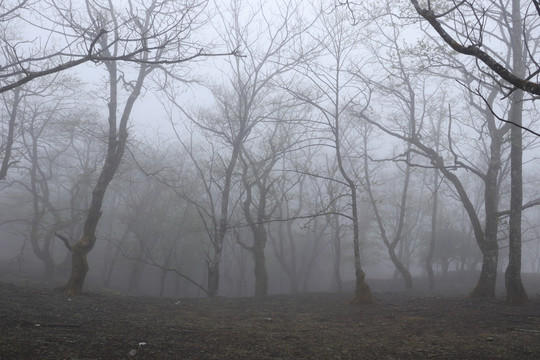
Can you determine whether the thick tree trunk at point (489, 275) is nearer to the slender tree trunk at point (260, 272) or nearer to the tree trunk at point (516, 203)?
the tree trunk at point (516, 203)

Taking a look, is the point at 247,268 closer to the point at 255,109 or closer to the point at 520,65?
the point at 255,109

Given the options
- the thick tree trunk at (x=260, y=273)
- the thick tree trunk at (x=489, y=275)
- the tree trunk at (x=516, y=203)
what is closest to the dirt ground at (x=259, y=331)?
the tree trunk at (x=516, y=203)

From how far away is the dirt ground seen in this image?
4215mm

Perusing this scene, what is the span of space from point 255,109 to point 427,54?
6231mm

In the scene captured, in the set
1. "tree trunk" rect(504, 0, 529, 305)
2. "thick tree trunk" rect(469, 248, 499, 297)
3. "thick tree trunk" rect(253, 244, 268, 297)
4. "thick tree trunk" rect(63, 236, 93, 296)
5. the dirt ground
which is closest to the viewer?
the dirt ground

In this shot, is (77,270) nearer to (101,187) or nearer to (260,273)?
(101,187)

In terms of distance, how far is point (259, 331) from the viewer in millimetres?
5688

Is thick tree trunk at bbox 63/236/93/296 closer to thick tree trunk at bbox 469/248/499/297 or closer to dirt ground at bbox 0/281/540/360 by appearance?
dirt ground at bbox 0/281/540/360

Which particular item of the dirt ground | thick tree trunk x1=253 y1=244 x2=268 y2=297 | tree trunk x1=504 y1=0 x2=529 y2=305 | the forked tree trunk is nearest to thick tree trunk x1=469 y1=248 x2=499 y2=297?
the dirt ground

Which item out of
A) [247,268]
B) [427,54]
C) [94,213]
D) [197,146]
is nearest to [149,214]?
[197,146]

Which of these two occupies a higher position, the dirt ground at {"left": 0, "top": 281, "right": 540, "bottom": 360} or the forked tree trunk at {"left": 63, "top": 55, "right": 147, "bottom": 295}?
the forked tree trunk at {"left": 63, "top": 55, "right": 147, "bottom": 295}

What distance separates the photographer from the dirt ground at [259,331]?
13.8ft

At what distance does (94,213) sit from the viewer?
9.66 m

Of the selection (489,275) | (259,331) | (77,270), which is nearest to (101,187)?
(77,270)
